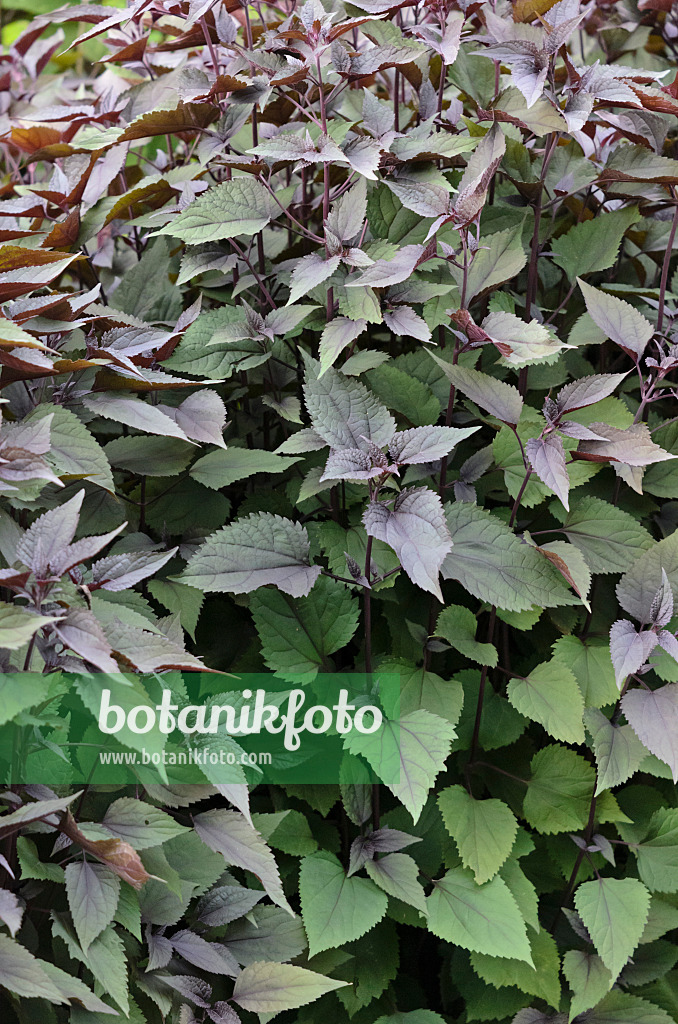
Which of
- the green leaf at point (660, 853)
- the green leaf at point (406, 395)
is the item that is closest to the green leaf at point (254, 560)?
the green leaf at point (406, 395)

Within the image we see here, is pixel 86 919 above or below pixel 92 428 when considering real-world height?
below

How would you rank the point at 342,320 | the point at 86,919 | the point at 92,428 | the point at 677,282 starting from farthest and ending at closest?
the point at 677,282, the point at 92,428, the point at 342,320, the point at 86,919

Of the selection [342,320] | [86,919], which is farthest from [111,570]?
[342,320]

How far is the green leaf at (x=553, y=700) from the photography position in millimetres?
1146

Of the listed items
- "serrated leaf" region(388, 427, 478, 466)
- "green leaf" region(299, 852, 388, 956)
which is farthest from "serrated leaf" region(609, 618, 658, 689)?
"green leaf" region(299, 852, 388, 956)

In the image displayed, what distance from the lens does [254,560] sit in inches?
45.4

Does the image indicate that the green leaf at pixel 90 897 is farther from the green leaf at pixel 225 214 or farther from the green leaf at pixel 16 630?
the green leaf at pixel 225 214

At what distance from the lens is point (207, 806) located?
4.36 feet

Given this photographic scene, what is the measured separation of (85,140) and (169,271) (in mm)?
242

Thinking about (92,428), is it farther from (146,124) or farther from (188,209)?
(146,124)

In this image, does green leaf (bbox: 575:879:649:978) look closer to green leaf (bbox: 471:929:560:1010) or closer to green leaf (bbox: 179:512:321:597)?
green leaf (bbox: 471:929:560:1010)

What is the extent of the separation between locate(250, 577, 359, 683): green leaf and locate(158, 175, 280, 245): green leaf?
0.51m

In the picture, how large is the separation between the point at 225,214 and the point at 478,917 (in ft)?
3.38

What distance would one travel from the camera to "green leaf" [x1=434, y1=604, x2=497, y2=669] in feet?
3.93
